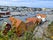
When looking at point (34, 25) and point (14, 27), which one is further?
point (34, 25)

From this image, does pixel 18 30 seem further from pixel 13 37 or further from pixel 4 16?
pixel 4 16

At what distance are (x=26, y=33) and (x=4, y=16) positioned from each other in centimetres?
90

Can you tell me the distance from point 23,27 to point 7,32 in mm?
193

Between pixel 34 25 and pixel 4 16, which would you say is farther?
pixel 4 16

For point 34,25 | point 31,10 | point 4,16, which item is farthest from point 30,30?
point 31,10

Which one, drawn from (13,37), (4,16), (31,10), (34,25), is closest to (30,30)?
(34,25)

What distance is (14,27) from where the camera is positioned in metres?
1.39

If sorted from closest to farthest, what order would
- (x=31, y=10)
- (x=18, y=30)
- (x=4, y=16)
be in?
(x=18, y=30), (x=4, y=16), (x=31, y=10)

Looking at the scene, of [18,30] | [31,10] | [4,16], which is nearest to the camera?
[18,30]

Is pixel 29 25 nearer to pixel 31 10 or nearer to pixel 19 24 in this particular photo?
pixel 19 24

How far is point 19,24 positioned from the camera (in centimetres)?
150

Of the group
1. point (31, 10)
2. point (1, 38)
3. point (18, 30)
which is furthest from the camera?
point (31, 10)

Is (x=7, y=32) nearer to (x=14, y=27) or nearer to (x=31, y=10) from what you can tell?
(x=14, y=27)

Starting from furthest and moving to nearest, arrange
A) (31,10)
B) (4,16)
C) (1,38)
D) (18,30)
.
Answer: (31,10) < (4,16) < (18,30) < (1,38)
